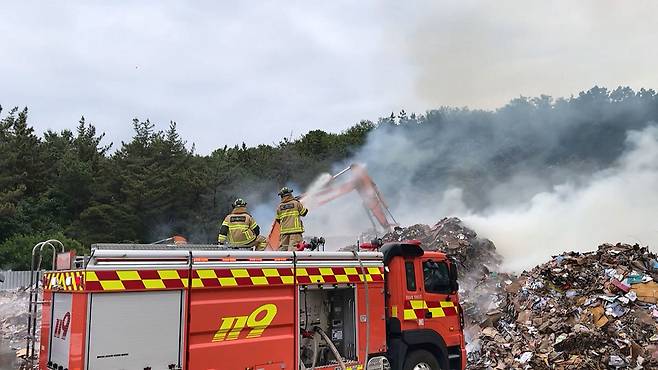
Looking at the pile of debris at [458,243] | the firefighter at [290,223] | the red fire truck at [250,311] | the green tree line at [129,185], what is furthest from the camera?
the green tree line at [129,185]

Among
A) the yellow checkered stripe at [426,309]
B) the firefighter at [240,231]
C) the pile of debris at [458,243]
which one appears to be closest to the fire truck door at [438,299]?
the yellow checkered stripe at [426,309]

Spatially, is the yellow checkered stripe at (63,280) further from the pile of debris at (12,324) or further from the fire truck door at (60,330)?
the pile of debris at (12,324)

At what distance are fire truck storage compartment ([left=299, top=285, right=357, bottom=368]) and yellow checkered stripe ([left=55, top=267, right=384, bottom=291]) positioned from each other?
0.18m

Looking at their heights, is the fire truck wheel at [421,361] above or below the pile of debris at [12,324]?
below

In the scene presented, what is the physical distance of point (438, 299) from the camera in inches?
359

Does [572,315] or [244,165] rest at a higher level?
[244,165]

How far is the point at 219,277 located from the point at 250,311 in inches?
23.4

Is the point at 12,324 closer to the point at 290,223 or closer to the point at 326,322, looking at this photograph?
the point at 290,223

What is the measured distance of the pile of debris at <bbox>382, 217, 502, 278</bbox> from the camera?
718 inches

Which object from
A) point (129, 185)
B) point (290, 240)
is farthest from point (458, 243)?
point (129, 185)

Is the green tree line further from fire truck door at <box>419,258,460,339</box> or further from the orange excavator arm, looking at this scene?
fire truck door at <box>419,258,460,339</box>

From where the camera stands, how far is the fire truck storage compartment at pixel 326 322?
777 centimetres

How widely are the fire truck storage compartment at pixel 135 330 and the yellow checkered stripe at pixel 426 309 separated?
11.9 feet

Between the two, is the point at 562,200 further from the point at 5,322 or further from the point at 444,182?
the point at 5,322
